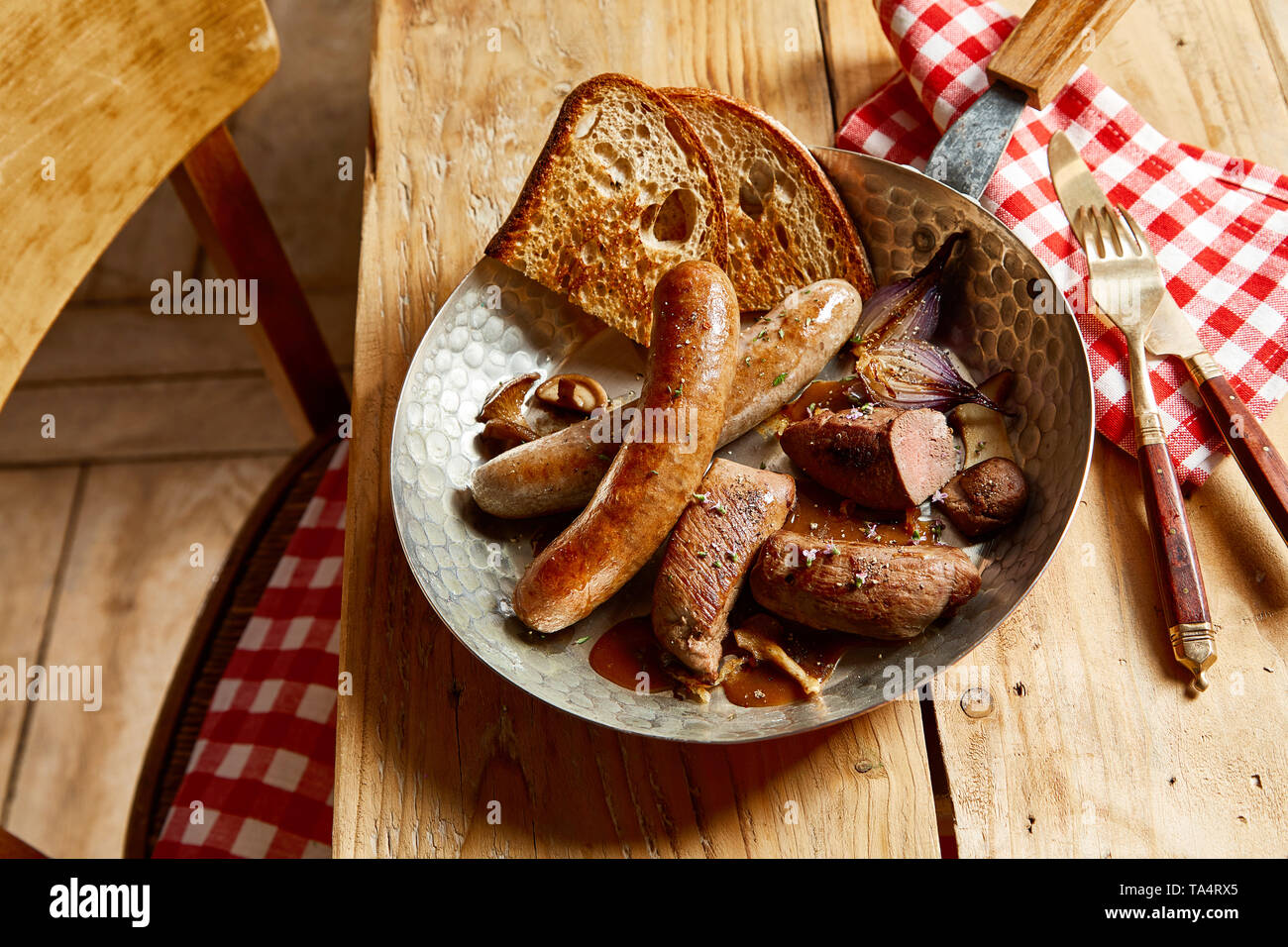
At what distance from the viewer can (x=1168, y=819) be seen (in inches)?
47.4

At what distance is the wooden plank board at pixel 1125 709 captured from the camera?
121 cm

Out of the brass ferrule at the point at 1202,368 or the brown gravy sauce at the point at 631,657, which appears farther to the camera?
the brass ferrule at the point at 1202,368

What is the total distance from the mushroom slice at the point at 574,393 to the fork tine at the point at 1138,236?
89cm

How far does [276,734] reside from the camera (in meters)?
1.69

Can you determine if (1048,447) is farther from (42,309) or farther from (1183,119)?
(42,309)

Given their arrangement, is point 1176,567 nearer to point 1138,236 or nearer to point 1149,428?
point 1149,428

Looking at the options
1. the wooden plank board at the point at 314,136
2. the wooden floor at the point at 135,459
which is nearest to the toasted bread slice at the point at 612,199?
the wooden floor at the point at 135,459

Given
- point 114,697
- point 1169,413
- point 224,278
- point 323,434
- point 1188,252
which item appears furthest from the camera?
point 114,697

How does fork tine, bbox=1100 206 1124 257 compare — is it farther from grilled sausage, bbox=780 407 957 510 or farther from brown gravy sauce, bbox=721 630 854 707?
brown gravy sauce, bbox=721 630 854 707

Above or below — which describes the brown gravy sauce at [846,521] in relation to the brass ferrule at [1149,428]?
below

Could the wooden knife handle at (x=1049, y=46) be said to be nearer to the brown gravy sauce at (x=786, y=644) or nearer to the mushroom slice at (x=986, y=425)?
the mushroom slice at (x=986, y=425)

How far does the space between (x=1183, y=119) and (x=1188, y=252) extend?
34 cm

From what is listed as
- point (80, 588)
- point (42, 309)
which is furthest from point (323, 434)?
point (80, 588)

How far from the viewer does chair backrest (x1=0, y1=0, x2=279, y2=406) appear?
1.36m
